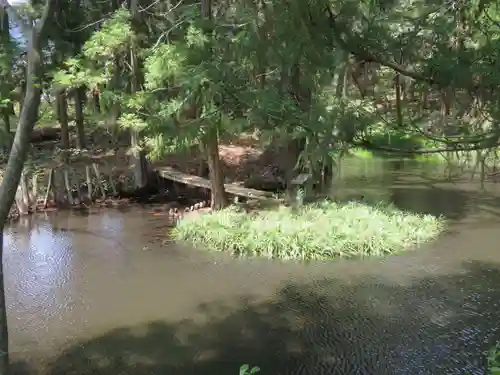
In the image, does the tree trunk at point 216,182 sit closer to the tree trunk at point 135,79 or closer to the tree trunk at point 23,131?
the tree trunk at point 135,79

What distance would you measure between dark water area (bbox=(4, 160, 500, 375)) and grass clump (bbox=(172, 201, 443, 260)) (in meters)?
0.32

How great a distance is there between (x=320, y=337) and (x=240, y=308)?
51.0 inches

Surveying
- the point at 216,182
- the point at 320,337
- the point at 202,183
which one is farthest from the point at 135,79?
the point at 320,337

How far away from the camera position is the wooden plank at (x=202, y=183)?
12031 millimetres

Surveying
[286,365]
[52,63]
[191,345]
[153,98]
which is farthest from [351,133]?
[52,63]

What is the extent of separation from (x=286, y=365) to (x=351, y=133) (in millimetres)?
3293

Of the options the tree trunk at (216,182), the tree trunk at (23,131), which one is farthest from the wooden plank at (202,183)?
the tree trunk at (23,131)

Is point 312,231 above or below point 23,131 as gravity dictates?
below

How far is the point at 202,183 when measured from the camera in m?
13.2

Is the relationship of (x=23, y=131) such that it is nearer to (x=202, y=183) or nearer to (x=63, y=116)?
(x=202, y=183)

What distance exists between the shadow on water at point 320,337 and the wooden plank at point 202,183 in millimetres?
4309

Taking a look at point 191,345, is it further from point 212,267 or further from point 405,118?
point 405,118

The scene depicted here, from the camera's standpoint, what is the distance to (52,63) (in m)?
13.7

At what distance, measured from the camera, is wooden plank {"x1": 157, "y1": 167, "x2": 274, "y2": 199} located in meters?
12.0
